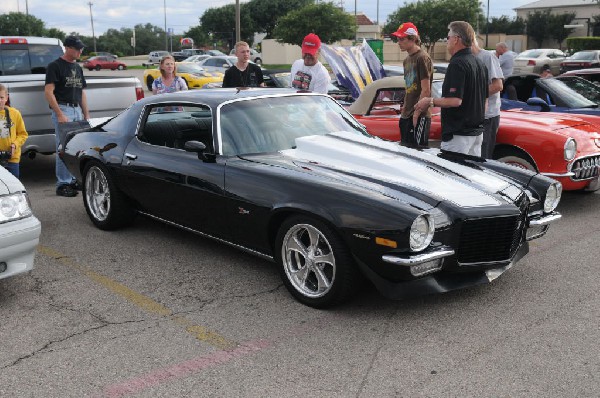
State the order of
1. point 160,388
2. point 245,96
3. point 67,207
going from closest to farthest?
point 160,388
point 245,96
point 67,207

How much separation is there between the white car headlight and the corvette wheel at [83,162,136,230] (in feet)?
4.73

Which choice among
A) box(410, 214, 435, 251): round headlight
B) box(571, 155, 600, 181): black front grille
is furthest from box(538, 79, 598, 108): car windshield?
box(410, 214, 435, 251): round headlight

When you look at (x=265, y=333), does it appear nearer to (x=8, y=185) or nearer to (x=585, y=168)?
(x=8, y=185)

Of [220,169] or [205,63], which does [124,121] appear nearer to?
[220,169]

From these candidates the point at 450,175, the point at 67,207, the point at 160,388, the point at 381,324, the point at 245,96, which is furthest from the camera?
the point at 67,207

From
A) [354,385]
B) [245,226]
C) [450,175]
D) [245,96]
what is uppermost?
[245,96]

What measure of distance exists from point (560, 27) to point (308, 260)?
79886 millimetres

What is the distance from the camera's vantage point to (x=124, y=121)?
5934 millimetres

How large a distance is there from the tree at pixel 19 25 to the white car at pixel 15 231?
287 ft

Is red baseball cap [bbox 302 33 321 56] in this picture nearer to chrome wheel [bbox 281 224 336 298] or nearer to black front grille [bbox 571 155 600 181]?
black front grille [bbox 571 155 600 181]

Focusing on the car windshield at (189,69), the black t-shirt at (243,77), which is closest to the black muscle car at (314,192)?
the black t-shirt at (243,77)

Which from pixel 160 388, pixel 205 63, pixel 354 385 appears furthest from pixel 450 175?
pixel 205 63

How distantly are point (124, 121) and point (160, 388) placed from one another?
3336 millimetres

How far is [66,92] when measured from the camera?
7480 millimetres
